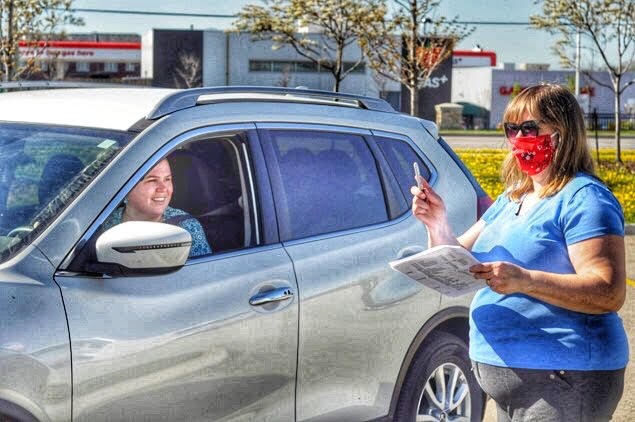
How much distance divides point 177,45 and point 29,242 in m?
74.1

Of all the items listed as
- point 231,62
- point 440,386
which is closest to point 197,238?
point 440,386

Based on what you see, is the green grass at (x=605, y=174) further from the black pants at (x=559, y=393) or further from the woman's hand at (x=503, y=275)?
the woman's hand at (x=503, y=275)

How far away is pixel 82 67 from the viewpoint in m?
102

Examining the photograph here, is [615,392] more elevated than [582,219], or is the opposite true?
[582,219]

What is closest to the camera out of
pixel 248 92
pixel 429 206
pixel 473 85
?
pixel 429 206

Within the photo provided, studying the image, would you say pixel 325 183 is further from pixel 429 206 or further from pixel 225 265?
pixel 429 206

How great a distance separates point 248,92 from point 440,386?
62.6 inches

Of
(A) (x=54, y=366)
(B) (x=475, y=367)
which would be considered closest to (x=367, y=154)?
(B) (x=475, y=367)

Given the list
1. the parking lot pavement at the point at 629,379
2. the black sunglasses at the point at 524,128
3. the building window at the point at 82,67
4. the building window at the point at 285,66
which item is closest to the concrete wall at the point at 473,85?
the building window at the point at 285,66

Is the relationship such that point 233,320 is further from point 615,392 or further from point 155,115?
point 615,392

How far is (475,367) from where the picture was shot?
364 cm

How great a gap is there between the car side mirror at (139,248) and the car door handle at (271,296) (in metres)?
0.48

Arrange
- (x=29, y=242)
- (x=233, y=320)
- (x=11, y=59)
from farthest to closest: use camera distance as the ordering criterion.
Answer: (x=11, y=59), (x=233, y=320), (x=29, y=242)

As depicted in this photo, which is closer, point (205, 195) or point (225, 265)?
point (225, 265)
